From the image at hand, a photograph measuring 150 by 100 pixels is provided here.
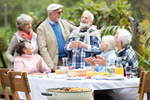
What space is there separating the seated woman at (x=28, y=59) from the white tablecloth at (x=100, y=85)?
77 centimetres

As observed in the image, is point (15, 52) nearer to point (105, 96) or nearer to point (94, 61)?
point (94, 61)

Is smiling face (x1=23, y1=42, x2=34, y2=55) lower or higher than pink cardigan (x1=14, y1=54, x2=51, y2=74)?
higher

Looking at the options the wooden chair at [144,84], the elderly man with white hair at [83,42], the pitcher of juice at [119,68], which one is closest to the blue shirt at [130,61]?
the pitcher of juice at [119,68]

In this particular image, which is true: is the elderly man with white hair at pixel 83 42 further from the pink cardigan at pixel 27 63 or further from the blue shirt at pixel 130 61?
the blue shirt at pixel 130 61

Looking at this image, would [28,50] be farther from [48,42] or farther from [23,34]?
[48,42]

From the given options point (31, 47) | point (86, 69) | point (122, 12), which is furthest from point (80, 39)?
point (122, 12)

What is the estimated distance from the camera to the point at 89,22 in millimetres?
5020

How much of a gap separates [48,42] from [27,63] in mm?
670

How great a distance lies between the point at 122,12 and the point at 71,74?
3.14m

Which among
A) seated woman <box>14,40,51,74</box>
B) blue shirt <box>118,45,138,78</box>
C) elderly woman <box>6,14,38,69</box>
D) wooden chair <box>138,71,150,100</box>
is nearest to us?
wooden chair <box>138,71,150,100</box>

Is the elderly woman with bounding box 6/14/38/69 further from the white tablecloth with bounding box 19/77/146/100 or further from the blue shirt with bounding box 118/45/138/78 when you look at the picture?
the blue shirt with bounding box 118/45/138/78

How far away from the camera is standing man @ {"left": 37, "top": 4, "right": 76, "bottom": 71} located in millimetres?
5098

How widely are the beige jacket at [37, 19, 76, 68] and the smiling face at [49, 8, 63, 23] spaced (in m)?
0.12

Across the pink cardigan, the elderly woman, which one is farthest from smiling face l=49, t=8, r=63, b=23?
the pink cardigan
